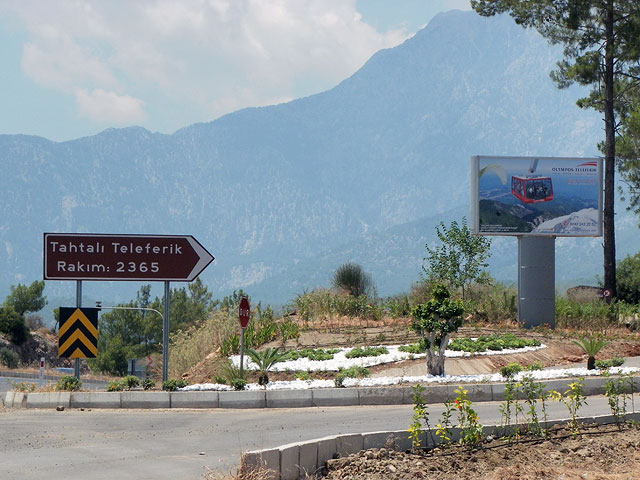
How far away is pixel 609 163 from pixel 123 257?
24.5 meters

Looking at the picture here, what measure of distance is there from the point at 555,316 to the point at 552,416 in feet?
55.3

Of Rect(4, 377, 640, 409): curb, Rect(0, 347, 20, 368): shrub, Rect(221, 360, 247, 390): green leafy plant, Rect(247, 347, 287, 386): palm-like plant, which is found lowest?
Rect(0, 347, 20, 368): shrub

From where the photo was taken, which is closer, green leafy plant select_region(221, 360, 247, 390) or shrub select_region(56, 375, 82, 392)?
shrub select_region(56, 375, 82, 392)

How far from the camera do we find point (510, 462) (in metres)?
9.91

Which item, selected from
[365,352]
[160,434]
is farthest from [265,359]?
Answer: [160,434]

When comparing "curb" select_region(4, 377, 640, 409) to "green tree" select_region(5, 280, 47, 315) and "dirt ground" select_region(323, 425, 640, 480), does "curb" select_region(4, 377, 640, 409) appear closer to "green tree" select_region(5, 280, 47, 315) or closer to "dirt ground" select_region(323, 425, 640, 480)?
"dirt ground" select_region(323, 425, 640, 480)

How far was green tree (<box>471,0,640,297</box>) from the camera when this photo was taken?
3841cm

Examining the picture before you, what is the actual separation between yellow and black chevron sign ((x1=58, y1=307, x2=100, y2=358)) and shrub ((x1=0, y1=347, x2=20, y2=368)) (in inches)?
1974

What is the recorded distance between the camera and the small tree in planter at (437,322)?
1886 cm

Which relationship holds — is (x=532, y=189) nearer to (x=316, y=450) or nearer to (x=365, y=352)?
(x=365, y=352)

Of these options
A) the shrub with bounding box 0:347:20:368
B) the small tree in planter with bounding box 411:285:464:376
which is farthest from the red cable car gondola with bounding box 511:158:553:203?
the shrub with bounding box 0:347:20:368

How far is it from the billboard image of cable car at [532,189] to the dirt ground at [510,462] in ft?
65.8

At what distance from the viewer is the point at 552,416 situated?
1362 centimetres

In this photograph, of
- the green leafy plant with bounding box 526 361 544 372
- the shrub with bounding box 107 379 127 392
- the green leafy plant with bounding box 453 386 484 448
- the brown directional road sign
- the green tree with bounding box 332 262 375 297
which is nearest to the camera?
the green leafy plant with bounding box 453 386 484 448
